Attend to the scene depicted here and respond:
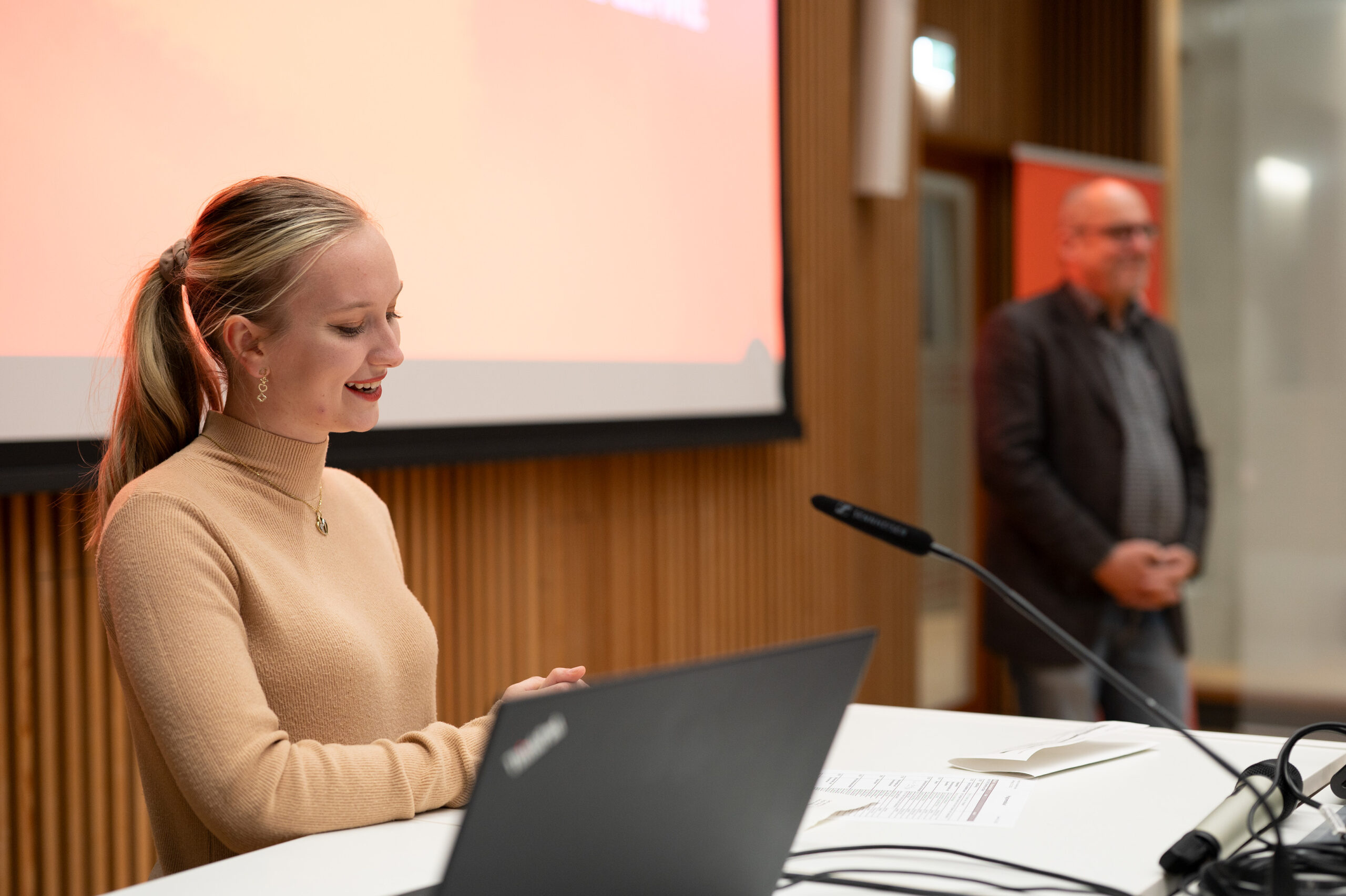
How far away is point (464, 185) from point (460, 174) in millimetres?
24

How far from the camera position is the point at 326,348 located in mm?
1453

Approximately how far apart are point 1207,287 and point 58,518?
13.1ft

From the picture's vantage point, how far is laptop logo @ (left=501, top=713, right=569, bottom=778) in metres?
0.73

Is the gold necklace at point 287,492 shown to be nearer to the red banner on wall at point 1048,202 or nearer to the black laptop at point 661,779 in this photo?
the black laptop at point 661,779

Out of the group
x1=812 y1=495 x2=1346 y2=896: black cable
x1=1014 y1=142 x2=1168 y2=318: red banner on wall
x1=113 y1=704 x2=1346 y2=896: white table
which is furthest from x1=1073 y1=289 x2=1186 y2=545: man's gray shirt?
x1=812 y1=495 x2=1346 y2=896: black cable

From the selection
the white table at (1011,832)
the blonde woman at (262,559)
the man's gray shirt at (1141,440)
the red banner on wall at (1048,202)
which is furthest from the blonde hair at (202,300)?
the red banner on wall at (1048,202)

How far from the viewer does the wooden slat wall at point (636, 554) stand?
2.13 metres

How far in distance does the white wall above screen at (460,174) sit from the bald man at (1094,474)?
73 centimetres

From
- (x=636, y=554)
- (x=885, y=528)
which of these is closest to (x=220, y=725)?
(x=885, y=528)

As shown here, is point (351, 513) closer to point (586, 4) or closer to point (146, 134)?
point (146, 134)

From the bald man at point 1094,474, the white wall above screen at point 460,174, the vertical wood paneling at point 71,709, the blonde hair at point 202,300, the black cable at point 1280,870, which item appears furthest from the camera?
the bald man at point 1094,474

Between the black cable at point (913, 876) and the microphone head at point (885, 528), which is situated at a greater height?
the microphone head at point (885, 528)

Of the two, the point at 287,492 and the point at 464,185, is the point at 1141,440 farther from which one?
the point at 287,492

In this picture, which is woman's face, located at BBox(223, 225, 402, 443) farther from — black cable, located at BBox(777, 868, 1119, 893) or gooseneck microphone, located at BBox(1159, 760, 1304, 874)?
gooseneck microphone, located at BBox(1159, 760, 1304, 874)
